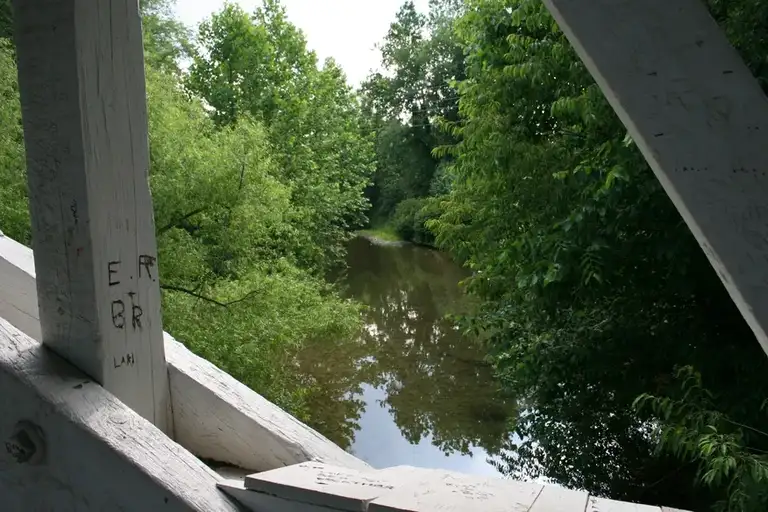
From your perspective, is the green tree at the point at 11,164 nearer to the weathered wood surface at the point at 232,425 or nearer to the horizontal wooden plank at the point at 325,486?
the weathered wood surface at the point at 232,425

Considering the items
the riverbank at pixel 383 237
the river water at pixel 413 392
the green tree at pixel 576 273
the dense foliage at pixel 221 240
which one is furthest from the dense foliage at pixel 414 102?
the green tree at pixel 576 273

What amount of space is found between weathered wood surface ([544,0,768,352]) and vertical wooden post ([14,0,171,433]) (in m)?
0.61

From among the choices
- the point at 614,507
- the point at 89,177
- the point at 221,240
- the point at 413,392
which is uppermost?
the point at 221,240

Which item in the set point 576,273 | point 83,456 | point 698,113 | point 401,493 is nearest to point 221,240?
point 576,273

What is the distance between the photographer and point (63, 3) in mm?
822

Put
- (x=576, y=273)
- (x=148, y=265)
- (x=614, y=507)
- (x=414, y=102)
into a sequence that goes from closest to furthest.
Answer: (x=614, y=507) → (x=148, y=265) → (x=576, y=273) → (x=414, y=102)

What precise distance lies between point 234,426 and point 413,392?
11108 mm

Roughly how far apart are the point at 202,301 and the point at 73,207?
8847 mm

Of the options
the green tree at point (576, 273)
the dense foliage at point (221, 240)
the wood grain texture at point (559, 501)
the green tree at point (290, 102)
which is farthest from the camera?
Answer: the green tree at point (290, 102)

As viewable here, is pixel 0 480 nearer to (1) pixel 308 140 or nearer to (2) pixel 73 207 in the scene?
(2) pixel 73 207

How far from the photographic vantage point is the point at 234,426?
39.3 inches

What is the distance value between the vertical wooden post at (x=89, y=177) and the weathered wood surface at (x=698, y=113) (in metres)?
0.61

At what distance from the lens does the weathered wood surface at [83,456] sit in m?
0.74

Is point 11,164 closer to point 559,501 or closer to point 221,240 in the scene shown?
point 221,240
